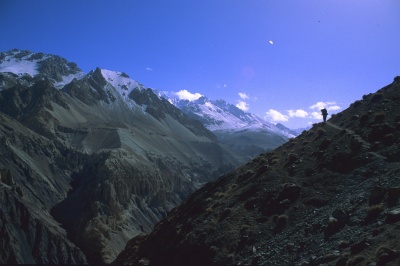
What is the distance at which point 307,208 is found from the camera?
25688 millimetres

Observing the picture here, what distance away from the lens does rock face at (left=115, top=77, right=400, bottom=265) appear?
19.8 metres

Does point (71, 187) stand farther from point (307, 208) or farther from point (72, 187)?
point (307, 208)

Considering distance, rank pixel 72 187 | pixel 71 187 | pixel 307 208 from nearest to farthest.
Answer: pixel 307 208, pixel 71 187, pixel 72 187

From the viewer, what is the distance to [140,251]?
3225cm

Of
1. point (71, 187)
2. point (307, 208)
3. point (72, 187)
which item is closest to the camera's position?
point (307, 208)

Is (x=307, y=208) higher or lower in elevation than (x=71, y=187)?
lower

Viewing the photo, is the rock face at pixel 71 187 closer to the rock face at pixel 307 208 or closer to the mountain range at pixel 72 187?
the mountain range at pixel 72 187

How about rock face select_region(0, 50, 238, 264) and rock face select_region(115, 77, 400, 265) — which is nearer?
rock face select_region(115, 77, 400, 265)

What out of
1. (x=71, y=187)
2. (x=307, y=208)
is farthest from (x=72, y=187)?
(x=307, y=208)

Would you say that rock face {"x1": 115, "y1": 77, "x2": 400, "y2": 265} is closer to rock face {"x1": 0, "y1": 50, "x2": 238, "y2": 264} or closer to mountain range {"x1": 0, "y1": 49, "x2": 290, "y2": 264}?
rock face {"x1": 0, "y1": 50, "x2": 238, "y2": 264}

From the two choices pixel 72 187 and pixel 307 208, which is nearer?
pixel 307 208

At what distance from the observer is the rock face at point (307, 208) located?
65.0 ft

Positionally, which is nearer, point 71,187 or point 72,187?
point 71,187

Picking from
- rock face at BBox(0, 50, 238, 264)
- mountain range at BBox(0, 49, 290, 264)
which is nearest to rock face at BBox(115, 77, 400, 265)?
rock face at BBox(0, 50, 238, 264)
